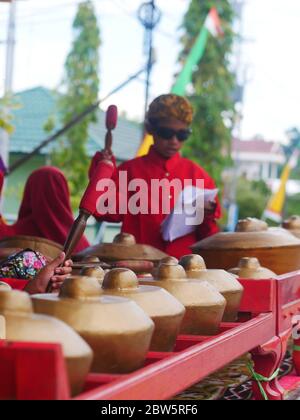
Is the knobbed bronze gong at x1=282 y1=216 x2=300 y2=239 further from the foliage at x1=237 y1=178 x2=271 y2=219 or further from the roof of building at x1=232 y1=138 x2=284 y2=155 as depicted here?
the roof of building at x1=232 y1=138 x2=284 y2=155

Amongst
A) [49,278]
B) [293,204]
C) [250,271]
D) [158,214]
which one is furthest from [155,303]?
[293,204]

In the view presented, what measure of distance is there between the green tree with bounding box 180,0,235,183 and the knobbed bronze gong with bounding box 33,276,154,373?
17132 mm

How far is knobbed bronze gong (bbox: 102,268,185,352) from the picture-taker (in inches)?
65.4

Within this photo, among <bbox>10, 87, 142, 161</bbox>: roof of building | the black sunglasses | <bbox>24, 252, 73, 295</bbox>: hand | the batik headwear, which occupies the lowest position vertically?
<bbox>10, 87, 142, 161</bbox>: roof of building

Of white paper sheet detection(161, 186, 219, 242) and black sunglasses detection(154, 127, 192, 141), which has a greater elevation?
black sunglasses detection(154, 127, 192, 141)

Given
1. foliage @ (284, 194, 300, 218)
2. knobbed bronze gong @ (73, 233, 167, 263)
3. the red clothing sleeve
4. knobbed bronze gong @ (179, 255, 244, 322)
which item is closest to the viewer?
knobbed bronze gong @ (179, 255, 244, 322)

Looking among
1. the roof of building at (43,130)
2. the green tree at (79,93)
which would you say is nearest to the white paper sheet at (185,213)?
the green tree at (79,93)

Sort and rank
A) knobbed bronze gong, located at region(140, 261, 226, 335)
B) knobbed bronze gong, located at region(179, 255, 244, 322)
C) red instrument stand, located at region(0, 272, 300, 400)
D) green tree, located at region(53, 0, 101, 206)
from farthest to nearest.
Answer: green tree, located at region(53, 0, 101, 206), knobbed bronze gong, located at region(179, 255, 244, 322), knobbed bronze gong, located at region(140, 261, 226, 335), red instrument stand, located at region(0, 272, 300, 400)

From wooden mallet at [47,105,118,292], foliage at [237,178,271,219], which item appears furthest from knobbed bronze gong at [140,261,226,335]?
foliage at [237,178,271,219]

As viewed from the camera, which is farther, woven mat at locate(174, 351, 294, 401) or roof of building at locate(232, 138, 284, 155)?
roof of building at locate(232, 138, 284, 155)

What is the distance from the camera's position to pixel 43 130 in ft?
54.5

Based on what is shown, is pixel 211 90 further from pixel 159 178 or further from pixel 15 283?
pixel 15 283

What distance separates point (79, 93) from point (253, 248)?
1485 centimetres
